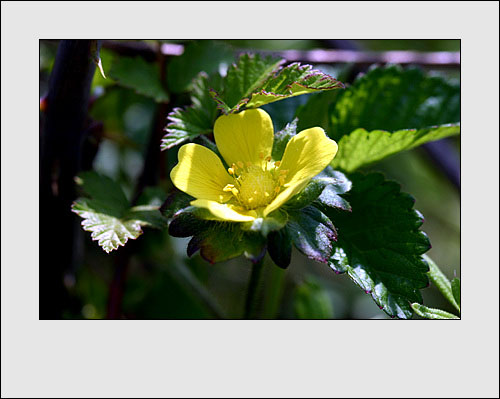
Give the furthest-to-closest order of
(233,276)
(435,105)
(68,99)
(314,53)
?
(233,276), (314,53), (435,105), (68,99)

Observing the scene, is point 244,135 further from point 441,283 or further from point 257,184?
point 441,283

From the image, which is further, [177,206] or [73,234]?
[73,234]

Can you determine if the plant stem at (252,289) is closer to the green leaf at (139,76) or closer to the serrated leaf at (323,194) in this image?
the serrated leaf at (323,194)

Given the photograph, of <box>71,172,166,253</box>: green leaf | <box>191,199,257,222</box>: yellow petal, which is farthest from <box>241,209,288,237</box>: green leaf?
<box>71,172,166,253</box>: green leaf

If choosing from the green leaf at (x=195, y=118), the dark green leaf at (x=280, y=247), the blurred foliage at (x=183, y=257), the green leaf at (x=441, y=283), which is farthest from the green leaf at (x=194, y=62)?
the green leaf at (x=441, y=283)

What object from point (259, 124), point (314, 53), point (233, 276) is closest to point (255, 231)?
point (259, 124)

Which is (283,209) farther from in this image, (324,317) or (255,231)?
(324,317)
